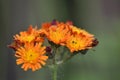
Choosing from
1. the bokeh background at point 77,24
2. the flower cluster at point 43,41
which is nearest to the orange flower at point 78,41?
the flower cluster at point 43,41

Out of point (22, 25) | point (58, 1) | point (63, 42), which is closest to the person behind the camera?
point (63, 42)

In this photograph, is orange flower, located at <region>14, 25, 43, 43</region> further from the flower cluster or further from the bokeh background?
the bokeh background

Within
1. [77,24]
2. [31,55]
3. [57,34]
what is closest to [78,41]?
[57,34]

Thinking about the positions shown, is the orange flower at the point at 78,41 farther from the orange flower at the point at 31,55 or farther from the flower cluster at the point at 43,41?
the orange flower at the point at 31,55

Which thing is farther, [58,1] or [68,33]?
[58,1]

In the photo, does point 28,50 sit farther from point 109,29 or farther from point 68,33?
point 109,29

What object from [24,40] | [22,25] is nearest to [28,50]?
[24,40]

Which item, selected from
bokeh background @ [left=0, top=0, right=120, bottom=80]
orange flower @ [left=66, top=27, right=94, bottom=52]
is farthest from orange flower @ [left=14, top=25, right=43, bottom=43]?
bokeh background @ [left=0, top=0, right=120, bottom=80]
